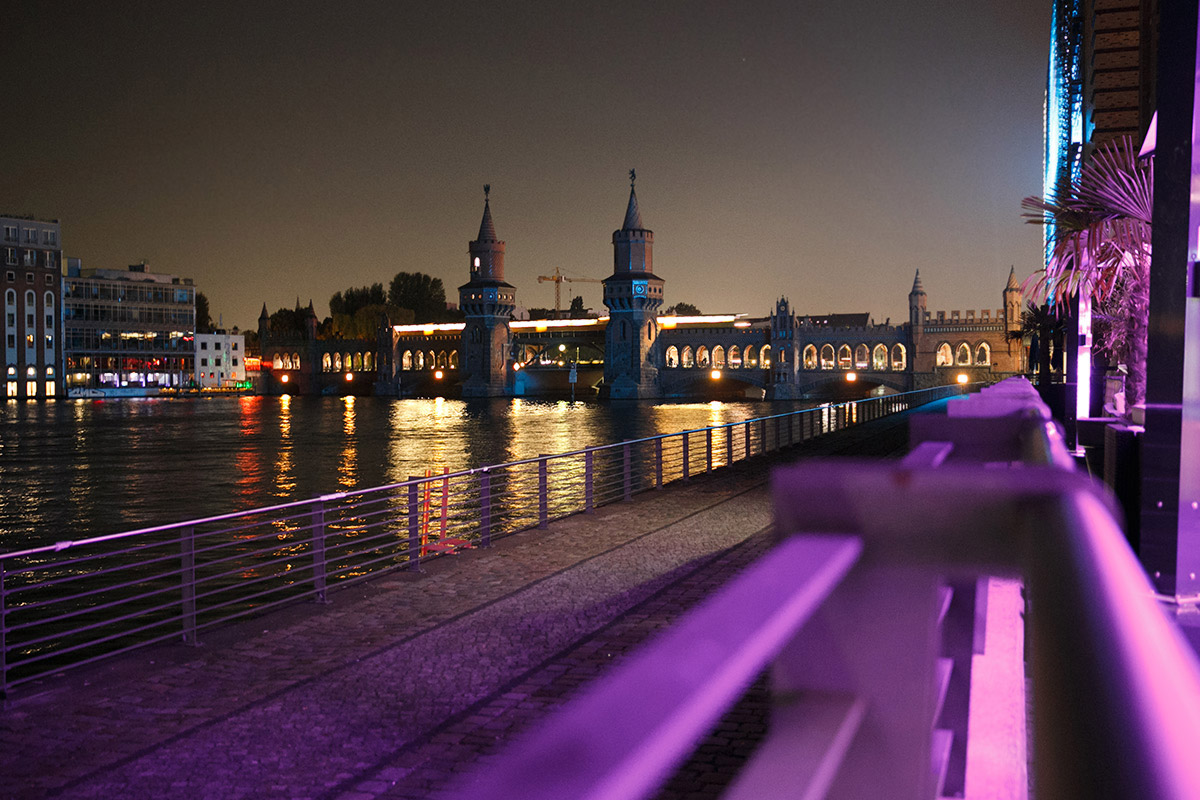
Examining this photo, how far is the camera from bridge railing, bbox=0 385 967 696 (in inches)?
310

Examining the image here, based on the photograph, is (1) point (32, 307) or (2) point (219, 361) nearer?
(1) point (32, 307)

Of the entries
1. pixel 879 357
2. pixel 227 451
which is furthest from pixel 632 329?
Answer: pixel 227 451

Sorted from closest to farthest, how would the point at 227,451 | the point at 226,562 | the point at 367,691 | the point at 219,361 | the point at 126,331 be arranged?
the point at 367,691, the point at 226,562, the point at 227,451, the point at 126,331, the point at 219,361

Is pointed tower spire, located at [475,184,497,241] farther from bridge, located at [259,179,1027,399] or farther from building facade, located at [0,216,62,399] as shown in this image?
building facade, located at [0,216,62,399]

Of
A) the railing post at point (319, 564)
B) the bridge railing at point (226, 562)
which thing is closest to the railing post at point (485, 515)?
the bridge railing at point (226, 562)

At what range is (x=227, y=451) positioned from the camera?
46.8 m

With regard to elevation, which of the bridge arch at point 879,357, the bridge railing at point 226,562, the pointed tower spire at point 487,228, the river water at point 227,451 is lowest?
the river water at point 227,451

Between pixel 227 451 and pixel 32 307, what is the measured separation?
71.1 m

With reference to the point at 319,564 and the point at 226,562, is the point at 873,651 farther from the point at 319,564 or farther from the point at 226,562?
the point at 226,562

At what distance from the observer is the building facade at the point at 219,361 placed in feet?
427

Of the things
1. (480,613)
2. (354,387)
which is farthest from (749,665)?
(354,387)

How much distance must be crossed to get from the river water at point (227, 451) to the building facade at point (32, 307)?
66.2 ft

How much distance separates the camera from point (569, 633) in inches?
305

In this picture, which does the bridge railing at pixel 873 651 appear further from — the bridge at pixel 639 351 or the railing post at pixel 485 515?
the bridge at pixel 639 351
